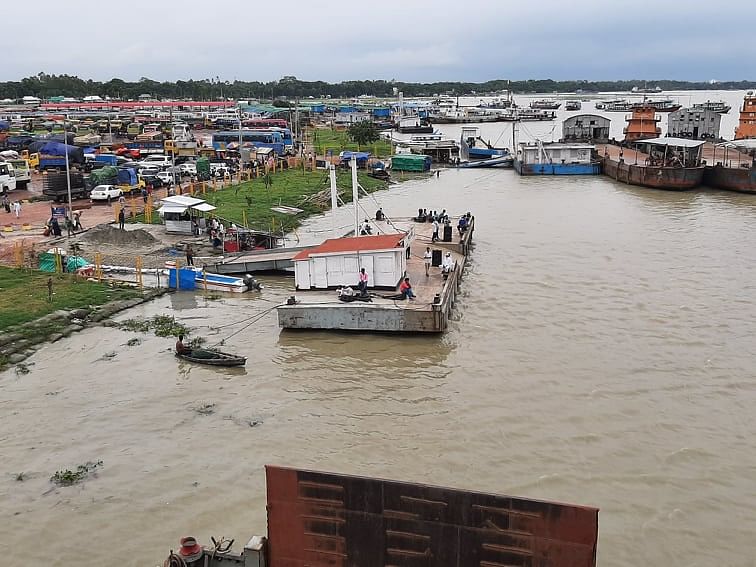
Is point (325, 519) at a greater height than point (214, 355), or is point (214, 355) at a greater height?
point (325, 519)

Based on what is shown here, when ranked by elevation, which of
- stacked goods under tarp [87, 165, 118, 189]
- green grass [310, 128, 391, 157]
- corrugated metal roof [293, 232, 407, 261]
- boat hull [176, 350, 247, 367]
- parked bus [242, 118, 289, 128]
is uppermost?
parked bus [242, 118, 289, 128]

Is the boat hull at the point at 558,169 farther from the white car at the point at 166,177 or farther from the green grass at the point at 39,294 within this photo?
the green grass at the point at 39,294

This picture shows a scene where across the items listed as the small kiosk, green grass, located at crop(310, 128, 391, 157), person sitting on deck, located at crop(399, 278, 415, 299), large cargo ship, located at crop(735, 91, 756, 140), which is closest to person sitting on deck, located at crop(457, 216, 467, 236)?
person sitting on deck, located at crop(399, 278, 415, 299)

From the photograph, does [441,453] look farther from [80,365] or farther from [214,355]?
[80,365]

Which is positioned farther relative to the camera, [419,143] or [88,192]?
[419,143]

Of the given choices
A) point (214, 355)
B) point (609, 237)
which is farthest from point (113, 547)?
point (609, 237)

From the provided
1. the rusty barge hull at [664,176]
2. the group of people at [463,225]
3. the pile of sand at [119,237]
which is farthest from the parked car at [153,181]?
the rusty barge hull at [664,176]

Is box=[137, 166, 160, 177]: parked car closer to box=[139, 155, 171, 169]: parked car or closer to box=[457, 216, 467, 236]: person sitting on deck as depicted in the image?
box=[139, 155, 171, 169]: parked car
